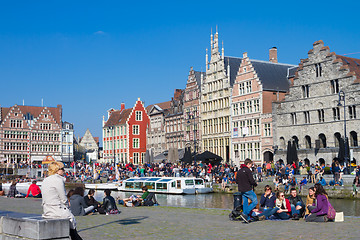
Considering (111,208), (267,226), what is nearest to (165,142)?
(111,208)

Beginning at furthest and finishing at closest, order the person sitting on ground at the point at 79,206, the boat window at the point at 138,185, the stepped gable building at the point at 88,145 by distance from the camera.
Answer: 1. the stepped gable building at the point at 88,145
2. the boat window at the point at 138,185
3. the person sitting on ground at the point at 79,206

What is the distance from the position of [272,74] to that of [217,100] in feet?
24.4

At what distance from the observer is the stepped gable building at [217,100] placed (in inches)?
2251

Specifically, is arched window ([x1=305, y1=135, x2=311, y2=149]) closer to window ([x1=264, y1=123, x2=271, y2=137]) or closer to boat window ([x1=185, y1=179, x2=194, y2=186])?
window ([x1=264, y1=123, x2=271, y2=137])

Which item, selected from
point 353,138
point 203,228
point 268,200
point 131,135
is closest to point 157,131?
point 131,135

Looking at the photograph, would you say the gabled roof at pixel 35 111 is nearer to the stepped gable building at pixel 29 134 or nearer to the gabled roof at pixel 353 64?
the stepped gable building at pixel 29 134

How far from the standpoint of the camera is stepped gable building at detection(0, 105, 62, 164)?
7806 cm

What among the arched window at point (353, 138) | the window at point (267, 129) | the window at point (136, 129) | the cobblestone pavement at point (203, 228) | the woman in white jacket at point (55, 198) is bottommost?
the cobblestone pavement at point (203, 228)

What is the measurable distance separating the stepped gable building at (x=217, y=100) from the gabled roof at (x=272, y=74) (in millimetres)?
3528

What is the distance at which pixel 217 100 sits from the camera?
5875 cm

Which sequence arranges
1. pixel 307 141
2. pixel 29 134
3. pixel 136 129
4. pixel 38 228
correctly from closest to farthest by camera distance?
pixel 38 228 → pixel 307 141 → pixel 136 129 → pixel 29 134

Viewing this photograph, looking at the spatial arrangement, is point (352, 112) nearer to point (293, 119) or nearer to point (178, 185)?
point (293, 119)

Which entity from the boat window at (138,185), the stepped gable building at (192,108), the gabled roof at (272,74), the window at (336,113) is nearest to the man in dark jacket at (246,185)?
the boat window at (138,185)

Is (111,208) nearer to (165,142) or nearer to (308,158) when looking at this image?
(308,158)
